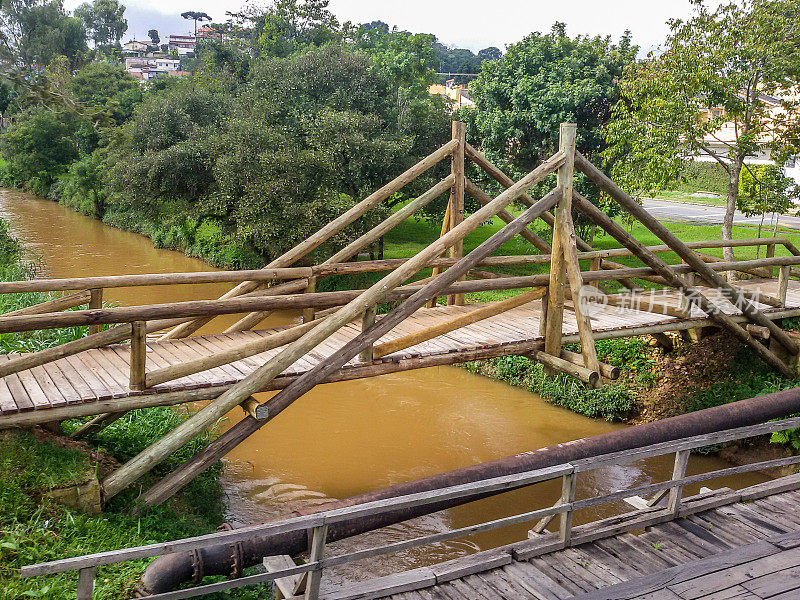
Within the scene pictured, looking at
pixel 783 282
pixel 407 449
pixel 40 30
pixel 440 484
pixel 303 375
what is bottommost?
pixel 407 449

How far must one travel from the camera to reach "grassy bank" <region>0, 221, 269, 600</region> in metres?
4.88

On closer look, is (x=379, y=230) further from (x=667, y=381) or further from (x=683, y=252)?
(x=667, y=381)

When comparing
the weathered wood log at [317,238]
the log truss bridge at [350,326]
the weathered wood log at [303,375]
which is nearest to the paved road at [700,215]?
the log truss bridge at [350,326]

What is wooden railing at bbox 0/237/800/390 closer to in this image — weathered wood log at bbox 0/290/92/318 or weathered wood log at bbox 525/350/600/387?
weathered wood log at bbox 0/290/92/318

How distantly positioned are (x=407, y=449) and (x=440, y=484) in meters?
4.71

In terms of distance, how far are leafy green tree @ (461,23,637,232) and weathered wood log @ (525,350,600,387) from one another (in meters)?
9.74

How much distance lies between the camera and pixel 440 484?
577cm

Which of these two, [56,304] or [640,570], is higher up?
[56,304]

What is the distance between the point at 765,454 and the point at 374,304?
6.78 meters

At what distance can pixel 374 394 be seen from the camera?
12.5m

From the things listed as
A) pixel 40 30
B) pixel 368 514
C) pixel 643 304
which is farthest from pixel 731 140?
pixel 40 30

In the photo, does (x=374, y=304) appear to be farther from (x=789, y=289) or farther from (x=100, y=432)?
(x=789, y=289)

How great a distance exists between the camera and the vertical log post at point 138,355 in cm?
587

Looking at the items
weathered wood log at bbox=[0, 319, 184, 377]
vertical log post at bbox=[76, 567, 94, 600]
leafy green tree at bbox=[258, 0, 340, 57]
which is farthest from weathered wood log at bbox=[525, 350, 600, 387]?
leafy green tree at bbox=[258, 0, 340, 57]
